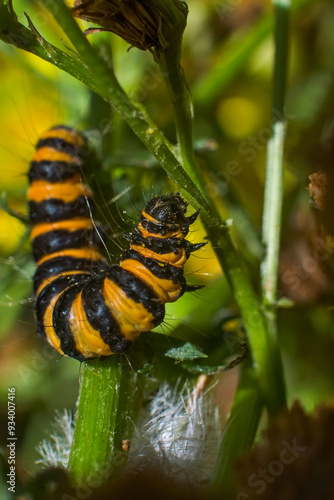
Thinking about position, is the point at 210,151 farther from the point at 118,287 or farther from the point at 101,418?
the point at 101,418

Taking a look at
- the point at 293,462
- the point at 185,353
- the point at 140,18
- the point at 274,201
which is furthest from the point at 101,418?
the point at 140,18

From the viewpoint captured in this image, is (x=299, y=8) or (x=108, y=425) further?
(x=299, y=8)

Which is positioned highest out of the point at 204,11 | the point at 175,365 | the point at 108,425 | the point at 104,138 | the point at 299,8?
the point at 204,11

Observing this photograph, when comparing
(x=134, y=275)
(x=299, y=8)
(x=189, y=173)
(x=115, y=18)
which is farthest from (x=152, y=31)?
(x=299, y=8)

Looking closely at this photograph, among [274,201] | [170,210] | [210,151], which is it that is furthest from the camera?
[210,151]

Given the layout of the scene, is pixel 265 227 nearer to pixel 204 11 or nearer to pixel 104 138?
pixel 104 138

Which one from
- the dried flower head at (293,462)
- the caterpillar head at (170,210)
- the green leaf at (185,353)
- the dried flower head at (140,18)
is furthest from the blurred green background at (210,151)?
the dried flower head at (140,18)

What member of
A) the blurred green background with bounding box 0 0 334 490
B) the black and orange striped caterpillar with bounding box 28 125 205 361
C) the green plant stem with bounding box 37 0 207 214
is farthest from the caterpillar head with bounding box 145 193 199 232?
the blurred green background with bounding box 0 0 334 490

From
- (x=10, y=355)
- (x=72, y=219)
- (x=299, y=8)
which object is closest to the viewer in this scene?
(x=72, y=219)
